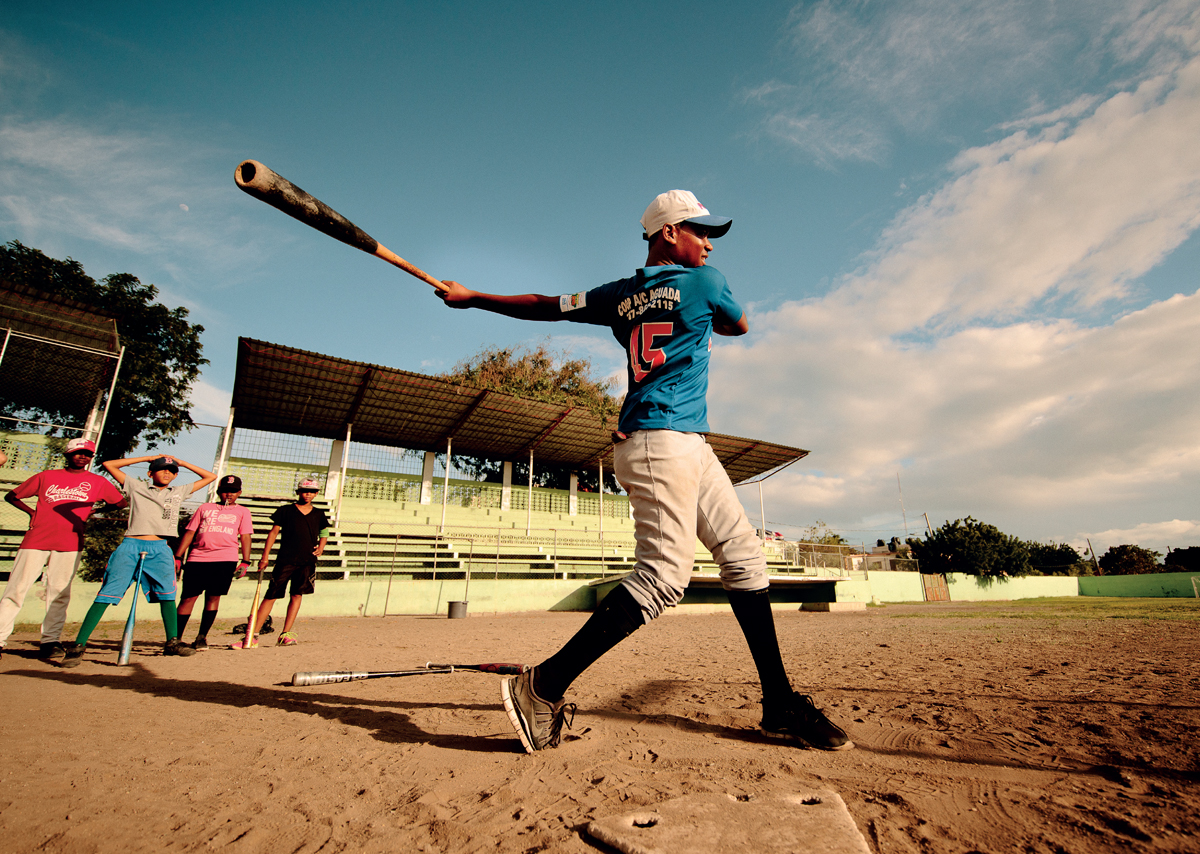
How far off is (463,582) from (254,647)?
889 centimetres

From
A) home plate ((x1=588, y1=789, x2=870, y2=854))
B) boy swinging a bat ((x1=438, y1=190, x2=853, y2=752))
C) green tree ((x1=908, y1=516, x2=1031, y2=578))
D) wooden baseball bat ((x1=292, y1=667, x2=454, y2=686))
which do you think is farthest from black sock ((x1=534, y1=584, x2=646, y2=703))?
green tree ((x1=908, y1=516, x2=1031, y2=578))

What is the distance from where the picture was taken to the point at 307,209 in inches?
82.6

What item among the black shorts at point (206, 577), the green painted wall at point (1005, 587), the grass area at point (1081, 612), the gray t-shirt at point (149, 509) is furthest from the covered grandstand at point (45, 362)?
the green painted wall at point (1005, 587)

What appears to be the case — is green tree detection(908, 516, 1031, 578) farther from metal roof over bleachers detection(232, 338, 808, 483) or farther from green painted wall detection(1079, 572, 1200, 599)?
metal roof over bleachers detection(232, 338, 808, 483)

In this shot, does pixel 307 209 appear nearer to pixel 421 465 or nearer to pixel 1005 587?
pixel 421 465

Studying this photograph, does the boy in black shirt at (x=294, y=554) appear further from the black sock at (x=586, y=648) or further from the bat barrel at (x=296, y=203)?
the black sock at (x=586, y=648)

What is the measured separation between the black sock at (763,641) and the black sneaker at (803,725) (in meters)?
0.04

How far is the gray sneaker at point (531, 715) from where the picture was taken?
189 cm

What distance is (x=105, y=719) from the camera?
2543 millimetres

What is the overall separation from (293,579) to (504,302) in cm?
489

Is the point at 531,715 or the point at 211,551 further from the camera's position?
the point at 211,551

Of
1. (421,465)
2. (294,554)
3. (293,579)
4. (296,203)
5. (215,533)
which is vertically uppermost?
(421,465)

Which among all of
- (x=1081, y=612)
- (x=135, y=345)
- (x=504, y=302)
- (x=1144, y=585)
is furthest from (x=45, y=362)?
(x=1144, y=585)

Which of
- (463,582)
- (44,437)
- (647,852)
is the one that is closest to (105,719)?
(647,852)
